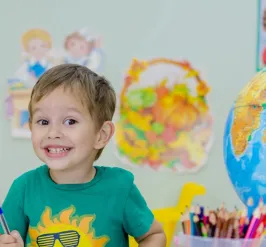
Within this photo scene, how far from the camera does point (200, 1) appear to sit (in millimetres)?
2072

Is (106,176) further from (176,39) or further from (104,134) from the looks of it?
(176,39)

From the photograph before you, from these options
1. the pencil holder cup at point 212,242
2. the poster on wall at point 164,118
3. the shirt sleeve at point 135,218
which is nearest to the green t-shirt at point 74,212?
the shirt sleeve at point 135,218

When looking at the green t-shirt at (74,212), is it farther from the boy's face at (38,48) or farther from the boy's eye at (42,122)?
the boy's face at (38,48)

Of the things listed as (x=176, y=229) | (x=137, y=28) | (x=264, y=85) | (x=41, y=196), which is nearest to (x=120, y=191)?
(x=41, y=196)

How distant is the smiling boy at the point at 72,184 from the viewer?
3.19 feet

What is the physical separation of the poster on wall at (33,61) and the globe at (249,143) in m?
1.01

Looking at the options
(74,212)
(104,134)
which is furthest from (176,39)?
(74,212)

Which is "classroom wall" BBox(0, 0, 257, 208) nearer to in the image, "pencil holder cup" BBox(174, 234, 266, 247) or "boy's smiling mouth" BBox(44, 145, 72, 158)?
"boy's smiling mouth" BBox(44, 145, 72, 158)

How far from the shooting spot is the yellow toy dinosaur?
1.92 metres

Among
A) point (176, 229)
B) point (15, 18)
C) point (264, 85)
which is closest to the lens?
point (264, 85)

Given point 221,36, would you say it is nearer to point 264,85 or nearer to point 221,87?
point 221,87

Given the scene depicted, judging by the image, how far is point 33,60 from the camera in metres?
2.18

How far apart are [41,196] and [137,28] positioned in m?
1.24

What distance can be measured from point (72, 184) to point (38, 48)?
4.21 ft
